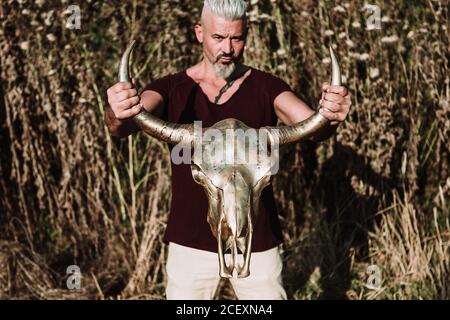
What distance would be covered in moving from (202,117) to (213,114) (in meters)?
0.05

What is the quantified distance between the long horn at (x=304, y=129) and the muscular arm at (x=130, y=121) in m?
0.61

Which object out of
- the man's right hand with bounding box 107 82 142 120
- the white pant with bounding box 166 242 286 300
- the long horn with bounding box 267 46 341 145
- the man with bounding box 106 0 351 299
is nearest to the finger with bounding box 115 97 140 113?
the man's right hand with bounding box 107 82 142 120

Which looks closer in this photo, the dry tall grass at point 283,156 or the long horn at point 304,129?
the long horn at point 304,129

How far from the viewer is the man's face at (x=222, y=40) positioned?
9.78ft

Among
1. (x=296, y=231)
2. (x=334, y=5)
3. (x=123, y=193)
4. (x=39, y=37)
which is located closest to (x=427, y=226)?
(x=296, y=231)

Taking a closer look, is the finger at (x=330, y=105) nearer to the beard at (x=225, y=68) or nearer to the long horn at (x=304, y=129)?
the long horn at (x=304, y=129)

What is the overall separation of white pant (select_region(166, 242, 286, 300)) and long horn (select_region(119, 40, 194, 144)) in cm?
79

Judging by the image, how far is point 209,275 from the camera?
3336 millimetres

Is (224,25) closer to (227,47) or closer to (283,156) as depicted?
(227,47)

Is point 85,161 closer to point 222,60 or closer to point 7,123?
point 7,123
